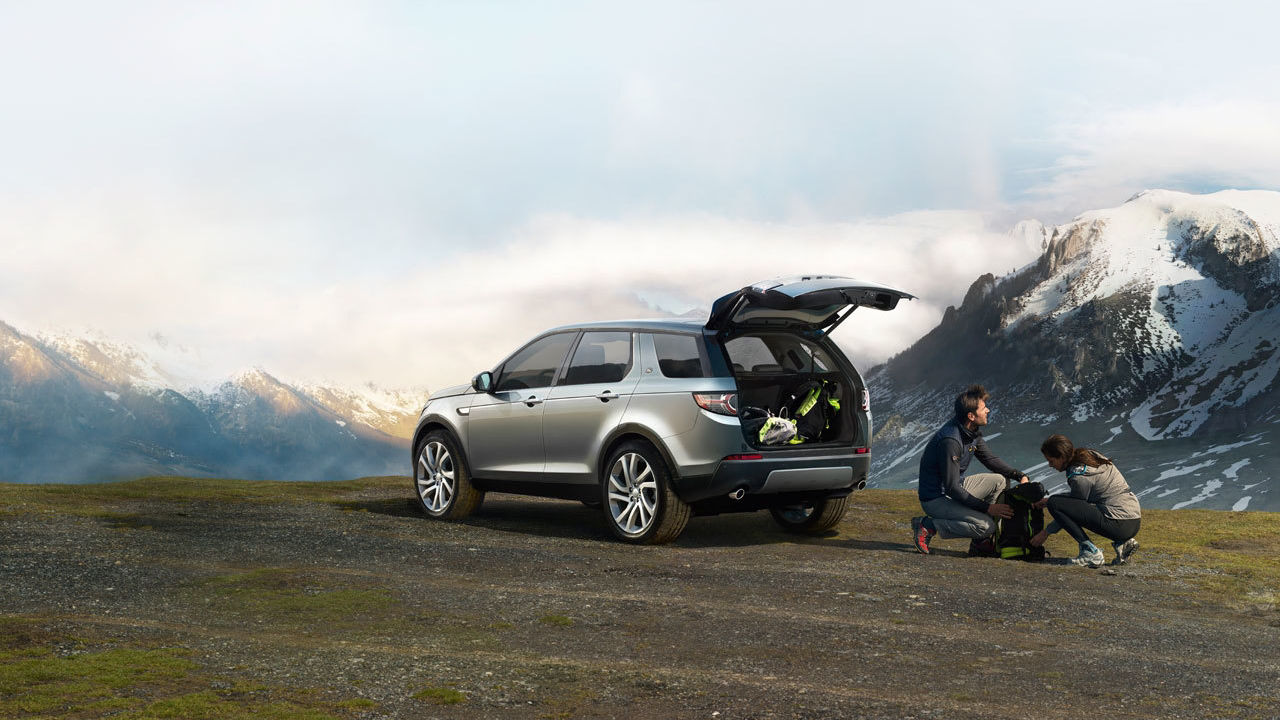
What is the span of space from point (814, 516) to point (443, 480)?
4021mm

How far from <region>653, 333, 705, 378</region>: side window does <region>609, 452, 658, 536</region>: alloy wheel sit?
84 centimetres

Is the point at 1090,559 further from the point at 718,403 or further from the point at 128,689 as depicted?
the point at 128,689

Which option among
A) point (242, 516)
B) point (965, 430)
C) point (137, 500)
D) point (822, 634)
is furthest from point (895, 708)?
point (137, 500)

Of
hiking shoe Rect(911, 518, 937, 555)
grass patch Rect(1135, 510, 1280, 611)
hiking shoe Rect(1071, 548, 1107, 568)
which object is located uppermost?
hiking shoe Rect(911, 518, 937, 555)

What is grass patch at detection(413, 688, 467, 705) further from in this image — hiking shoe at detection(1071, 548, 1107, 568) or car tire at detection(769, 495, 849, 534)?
hiking shoe at detection(1071, 548, 1107, 568)

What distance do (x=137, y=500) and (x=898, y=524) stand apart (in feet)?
32.7

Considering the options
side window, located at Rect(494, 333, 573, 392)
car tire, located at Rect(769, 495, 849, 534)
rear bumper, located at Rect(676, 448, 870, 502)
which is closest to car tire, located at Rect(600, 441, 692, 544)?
rear bumper, located at Rect(676, 448, 870, 502)

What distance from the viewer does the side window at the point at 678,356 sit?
10.0 meters

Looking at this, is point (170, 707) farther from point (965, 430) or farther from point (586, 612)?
point (965, 430)

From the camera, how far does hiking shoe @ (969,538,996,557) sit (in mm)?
10500

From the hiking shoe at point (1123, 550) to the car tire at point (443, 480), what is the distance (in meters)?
6.30

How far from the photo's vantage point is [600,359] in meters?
10.8

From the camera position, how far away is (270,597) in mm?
7984

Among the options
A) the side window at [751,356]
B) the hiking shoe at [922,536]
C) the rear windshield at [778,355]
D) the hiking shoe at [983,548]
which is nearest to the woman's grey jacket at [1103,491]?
the hiking shoe at [983,548]
